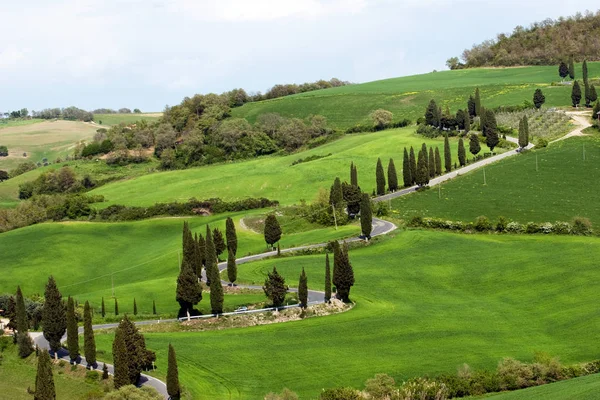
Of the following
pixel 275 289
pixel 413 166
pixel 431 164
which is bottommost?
pixel 275 289

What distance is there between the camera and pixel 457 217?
121312 millimetres

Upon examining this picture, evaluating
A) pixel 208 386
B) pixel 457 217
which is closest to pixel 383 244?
pixel 457 217

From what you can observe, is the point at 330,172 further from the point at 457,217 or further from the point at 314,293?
the point at 314,293

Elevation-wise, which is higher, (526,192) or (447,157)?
(447,157)

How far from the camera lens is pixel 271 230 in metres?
117

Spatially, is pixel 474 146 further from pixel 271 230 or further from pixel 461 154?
pixel 271 230

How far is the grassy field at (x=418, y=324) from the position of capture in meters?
71.4

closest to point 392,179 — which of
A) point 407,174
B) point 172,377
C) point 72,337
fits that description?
point 407,174

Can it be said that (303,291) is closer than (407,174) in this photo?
Yes

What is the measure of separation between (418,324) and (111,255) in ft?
214

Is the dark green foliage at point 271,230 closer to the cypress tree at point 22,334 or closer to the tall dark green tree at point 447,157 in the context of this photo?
the tall dark green tree at point 447,157

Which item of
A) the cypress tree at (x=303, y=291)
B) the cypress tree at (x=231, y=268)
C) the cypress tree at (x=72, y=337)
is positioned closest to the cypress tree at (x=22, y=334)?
the cypress tree at (x=72, y=337)

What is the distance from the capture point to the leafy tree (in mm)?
117062

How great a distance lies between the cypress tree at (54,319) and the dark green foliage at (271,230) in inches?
1559
